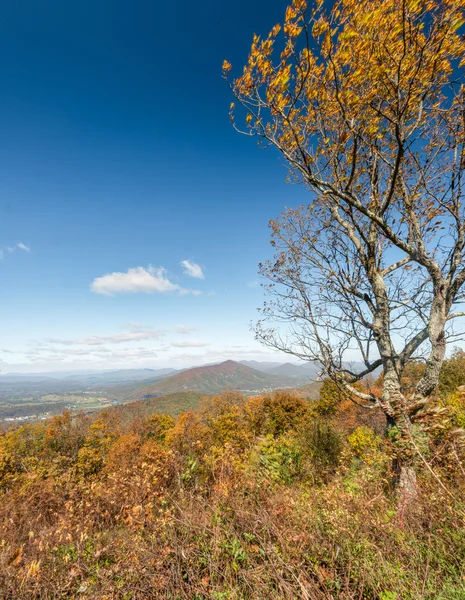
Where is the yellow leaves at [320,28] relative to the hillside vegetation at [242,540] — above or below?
above

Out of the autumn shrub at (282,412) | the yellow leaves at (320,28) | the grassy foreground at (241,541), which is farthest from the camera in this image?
the autumn shrub at (282,412)

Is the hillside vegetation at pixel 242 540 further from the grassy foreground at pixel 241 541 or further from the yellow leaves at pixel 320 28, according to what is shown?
the yellow leaves at pixel 320 28

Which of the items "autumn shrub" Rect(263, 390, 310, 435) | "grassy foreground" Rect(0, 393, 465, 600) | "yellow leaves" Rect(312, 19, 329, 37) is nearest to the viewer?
"grassy foreground" Rect(0, 393, 465, 600)

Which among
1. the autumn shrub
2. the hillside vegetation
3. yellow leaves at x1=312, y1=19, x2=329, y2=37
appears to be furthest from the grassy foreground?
the autumn shrub

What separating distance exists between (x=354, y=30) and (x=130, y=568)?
27.9ft

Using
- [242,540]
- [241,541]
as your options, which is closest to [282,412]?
[242,540]

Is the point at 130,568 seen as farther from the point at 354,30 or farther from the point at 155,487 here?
the point at 354,30

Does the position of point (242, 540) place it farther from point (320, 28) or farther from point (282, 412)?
point (282, 412)

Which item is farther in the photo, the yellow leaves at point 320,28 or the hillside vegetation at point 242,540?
the yellow leaves at point 320,28

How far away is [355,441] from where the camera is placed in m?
19.6

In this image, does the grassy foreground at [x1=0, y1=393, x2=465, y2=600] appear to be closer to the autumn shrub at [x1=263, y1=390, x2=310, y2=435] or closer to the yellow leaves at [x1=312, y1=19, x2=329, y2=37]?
the yellow leaves at [x1=312, y1=19, x2=329, y2=37]

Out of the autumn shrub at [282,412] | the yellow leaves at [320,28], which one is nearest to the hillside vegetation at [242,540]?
the yellow leaves at [320,28]

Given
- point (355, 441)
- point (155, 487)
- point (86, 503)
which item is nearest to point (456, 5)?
point (155, 487)

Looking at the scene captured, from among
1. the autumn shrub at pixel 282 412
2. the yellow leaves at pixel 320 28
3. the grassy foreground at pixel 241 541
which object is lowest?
the autumn shrub at pixel 282 412
